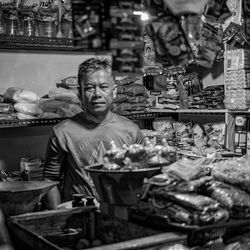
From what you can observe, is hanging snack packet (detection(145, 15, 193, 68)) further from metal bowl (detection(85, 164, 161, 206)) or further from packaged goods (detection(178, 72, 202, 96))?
packaged goods (detection(178, 72, 202, 96))

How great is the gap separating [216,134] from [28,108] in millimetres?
1932

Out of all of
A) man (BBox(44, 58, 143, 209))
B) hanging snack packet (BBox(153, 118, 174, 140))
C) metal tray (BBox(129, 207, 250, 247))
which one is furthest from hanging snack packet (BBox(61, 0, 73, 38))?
metal tray (BBox(129, 207, 250, 247))

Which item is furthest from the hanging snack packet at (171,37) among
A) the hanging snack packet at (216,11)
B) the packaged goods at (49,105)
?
the packaged goods at (49,105)

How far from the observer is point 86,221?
7.18 feet

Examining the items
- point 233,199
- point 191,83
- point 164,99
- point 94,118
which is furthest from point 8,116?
point 233,199

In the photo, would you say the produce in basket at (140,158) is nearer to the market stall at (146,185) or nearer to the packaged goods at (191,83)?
the market stall at (146,185)

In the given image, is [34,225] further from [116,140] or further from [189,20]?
[116,140]

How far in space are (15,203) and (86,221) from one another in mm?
341

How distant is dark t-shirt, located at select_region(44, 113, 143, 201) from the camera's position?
3342mm

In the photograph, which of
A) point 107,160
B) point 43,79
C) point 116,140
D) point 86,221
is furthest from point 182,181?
point 43,79

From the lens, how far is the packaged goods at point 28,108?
405 centimetres

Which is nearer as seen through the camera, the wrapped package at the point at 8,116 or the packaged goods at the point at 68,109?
the wrapped package at the point at 8,116

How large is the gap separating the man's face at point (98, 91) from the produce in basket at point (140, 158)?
55.9 inches

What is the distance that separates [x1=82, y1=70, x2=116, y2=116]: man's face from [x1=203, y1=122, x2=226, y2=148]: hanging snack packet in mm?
1636
